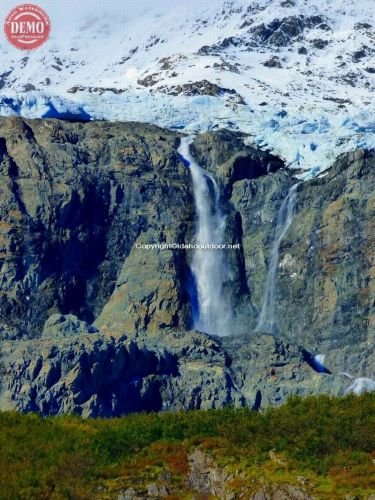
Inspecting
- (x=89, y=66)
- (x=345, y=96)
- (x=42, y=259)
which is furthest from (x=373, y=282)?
(x=89, y=66)

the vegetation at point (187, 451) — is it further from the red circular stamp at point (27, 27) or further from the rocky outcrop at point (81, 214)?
the red circular stamp at point (27, 27)

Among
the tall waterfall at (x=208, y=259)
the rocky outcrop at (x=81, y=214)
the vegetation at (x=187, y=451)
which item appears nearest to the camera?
the vegetation at (x=187, y=451)

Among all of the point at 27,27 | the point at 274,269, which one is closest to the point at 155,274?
the point at 274,269

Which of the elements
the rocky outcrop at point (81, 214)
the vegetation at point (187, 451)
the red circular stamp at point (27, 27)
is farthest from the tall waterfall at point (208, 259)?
the vegetation at point (187, 451)

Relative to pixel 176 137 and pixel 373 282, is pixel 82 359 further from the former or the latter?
pixel 176 137

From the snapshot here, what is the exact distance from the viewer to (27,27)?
127438 mm

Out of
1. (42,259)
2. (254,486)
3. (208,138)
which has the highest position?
(208,138)

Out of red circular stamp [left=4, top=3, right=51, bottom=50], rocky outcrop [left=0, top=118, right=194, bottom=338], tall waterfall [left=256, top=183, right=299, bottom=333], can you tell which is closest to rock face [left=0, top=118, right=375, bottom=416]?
rocky outcrop [left=0, top=118, right=194, bottom=338]

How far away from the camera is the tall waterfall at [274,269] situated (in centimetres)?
10975

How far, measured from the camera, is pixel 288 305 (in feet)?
359

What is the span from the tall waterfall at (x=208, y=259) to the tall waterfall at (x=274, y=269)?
2.09m

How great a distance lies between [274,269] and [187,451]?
4632 cm

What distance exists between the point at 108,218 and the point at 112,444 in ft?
155

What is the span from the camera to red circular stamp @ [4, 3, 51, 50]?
125 meters
